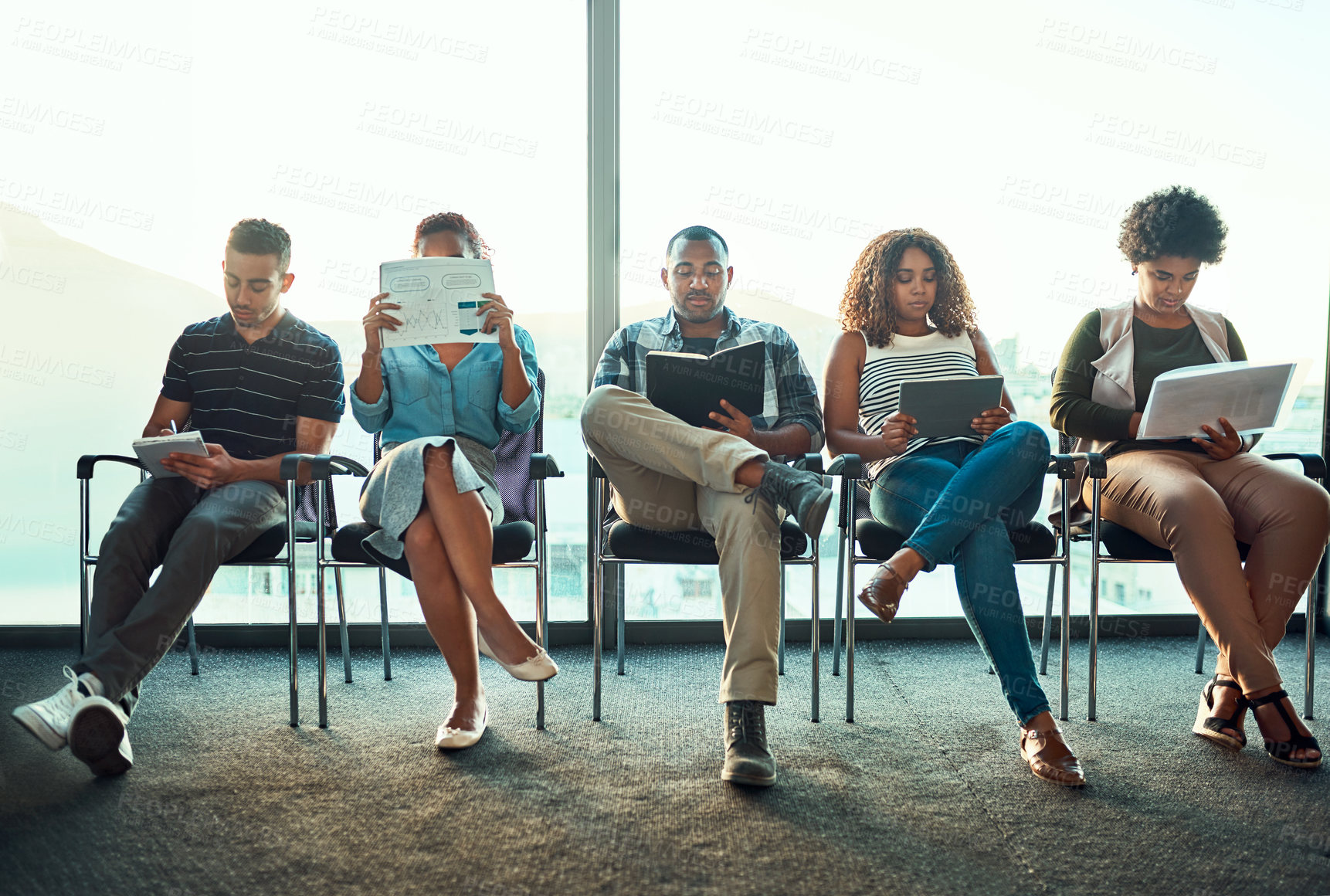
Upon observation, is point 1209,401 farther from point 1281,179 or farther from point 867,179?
point 1281,179

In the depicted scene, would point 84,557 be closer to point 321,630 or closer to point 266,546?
point 266,546

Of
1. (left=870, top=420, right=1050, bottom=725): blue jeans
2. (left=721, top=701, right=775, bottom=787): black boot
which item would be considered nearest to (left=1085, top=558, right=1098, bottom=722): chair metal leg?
(left=870, top=420, right=1050, bottom=725): blue jeans

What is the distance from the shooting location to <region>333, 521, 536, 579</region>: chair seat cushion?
1.99m

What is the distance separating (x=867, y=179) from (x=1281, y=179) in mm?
1468

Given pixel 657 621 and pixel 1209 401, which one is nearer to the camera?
pixel 1209 401

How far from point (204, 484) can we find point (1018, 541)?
6.35 feet

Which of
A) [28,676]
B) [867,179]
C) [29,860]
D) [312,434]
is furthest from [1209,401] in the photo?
[28,676]

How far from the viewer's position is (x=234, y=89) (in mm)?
2824

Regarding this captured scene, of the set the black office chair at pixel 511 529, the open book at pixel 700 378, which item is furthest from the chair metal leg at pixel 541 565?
the open book at pixel 700 378

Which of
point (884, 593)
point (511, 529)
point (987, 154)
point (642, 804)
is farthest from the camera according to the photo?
point (987, 154)

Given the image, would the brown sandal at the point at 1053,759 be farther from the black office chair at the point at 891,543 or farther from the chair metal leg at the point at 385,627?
the chair metal leg at the point at 385,627

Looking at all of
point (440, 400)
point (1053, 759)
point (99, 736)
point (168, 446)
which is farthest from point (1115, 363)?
point (99, 736)

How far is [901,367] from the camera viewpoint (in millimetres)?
2361

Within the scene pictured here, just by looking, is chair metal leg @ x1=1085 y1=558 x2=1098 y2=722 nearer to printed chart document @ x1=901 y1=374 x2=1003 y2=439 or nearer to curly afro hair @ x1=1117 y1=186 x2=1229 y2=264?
printed chart document @ x1=901 y1=374 x2=1003 y2=439
